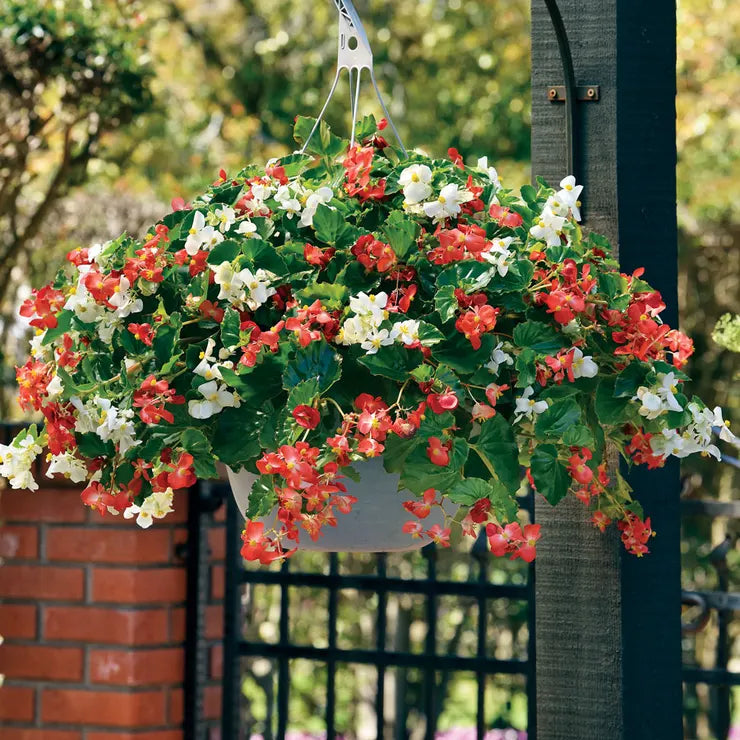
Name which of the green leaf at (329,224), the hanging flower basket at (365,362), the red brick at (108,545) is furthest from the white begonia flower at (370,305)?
the red brick at (108,545)

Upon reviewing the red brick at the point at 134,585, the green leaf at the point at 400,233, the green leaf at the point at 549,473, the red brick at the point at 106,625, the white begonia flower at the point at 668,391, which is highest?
the green leaf at the point at 400,233

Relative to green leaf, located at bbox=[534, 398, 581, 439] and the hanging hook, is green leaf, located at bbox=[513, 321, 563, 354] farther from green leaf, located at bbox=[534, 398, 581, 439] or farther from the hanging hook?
the hanging hook

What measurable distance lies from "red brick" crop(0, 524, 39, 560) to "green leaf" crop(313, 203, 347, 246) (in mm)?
1614

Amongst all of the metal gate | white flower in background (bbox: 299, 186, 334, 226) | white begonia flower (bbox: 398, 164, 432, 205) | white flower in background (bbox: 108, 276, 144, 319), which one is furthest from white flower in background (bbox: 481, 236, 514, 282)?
the metal gate

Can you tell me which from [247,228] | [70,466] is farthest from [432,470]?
[70,466]

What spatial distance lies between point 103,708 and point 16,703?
0.23 metres

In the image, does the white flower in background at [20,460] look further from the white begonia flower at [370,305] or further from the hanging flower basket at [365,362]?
the white begonia flower at [370,305]

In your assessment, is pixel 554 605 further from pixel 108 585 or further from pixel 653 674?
pixel 108 585

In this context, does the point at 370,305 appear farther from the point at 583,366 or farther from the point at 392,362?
the point at 583,366

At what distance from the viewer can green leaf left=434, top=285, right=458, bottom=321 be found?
5.13 ft

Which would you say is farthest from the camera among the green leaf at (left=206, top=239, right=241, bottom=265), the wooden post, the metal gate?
the metal gate

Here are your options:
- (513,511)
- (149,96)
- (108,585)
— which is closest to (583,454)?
(513,511)

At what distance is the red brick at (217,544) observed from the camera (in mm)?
3066

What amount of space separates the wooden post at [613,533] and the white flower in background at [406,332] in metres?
0.49
